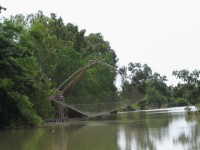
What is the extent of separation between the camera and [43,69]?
35844 mm

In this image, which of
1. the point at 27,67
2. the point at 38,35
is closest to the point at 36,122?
the point at 27,67

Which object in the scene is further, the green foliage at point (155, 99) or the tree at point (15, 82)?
the green foliage at point (155, 99)

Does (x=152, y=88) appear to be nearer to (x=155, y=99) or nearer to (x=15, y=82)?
(x=155, y=99)

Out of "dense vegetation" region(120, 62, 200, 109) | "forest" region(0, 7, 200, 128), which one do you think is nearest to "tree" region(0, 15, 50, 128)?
"forest" region(0, 7, 200, 128)

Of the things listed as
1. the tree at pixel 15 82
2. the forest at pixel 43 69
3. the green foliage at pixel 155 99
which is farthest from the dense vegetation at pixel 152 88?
the tree at pixel 15 82

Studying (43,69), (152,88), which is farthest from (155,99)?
(43,69)

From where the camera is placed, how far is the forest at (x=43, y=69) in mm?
21781

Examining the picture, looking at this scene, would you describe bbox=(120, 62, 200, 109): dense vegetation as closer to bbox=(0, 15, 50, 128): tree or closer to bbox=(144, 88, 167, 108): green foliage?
bbox=(144, 88, 167, 108): green foliage

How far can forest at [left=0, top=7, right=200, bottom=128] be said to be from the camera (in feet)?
71.5

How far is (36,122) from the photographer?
2391 cm

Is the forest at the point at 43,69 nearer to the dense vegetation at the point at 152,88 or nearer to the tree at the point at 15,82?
the tree at the point at 15,82

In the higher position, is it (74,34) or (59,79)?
(74,34)

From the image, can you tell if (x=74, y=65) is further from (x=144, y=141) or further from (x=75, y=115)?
(x=144, y=141)

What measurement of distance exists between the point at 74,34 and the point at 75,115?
1089 cm
